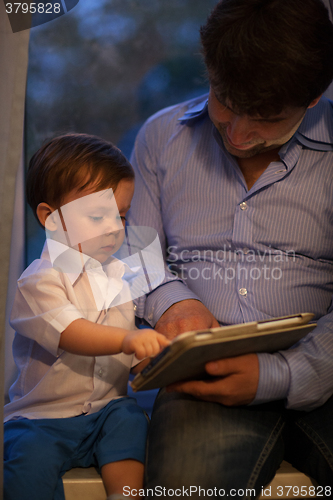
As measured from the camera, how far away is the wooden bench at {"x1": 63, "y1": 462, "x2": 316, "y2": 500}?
3.07ft

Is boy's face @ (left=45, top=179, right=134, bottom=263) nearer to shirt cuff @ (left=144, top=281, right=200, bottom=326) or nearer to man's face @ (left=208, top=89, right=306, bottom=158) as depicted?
shirt cuff @ (left=144, top=281, right=200, bottom=326)

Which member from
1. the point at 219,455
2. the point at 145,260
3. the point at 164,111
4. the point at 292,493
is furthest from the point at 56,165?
the point at 292,493

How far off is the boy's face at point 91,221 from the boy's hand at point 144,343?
0.96 ft

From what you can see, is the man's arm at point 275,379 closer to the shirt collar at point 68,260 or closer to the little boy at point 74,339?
the little boy at point 74,339

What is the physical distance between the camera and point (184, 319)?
108 cm

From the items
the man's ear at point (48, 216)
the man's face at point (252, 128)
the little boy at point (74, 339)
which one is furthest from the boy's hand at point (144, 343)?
the man's face at point (252, 128)

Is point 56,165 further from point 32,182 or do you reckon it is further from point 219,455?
point 219,455

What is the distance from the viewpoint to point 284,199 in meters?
1.22

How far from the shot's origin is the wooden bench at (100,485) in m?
0.94

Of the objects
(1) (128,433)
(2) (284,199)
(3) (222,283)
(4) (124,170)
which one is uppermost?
(4) (124,170)

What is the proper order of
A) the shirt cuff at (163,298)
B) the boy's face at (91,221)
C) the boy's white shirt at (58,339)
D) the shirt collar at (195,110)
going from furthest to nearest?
the shirt collar at (195,110) → the shirt cuff at (163,298) → the boy's face at (91,221) → the boy's white shirt at (58,339)

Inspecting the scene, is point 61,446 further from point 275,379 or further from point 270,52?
point 270,52

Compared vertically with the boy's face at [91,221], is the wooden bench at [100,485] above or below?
below

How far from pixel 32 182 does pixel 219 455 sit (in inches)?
30.4
